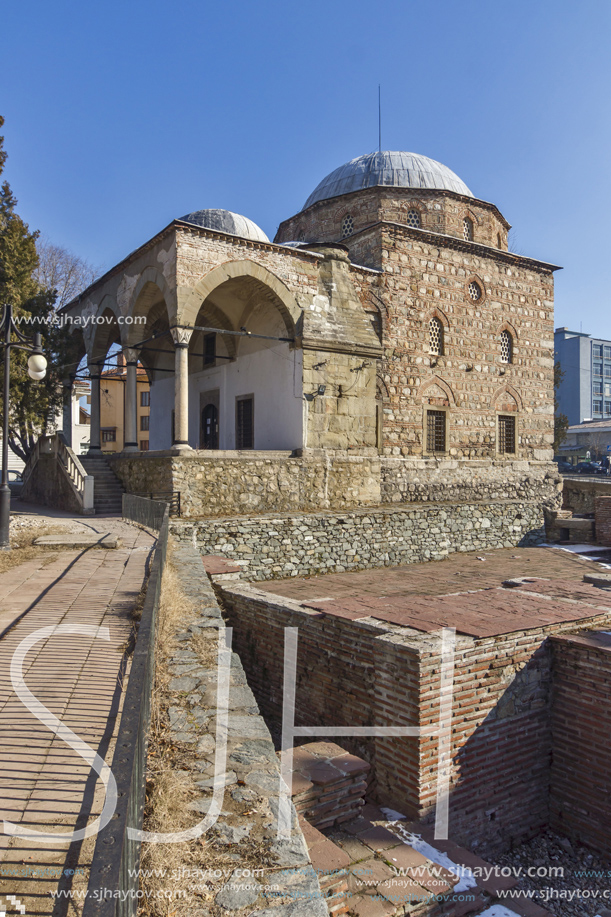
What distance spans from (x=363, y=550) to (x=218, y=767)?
29.0 feet

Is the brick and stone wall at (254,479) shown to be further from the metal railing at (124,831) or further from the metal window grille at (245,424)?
the metal railing at (124,831)

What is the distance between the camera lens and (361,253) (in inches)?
578

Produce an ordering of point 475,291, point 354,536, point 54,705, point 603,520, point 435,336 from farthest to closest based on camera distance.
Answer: point 475,291, point 435,336, point 603,520, point 354,536, point 54,705

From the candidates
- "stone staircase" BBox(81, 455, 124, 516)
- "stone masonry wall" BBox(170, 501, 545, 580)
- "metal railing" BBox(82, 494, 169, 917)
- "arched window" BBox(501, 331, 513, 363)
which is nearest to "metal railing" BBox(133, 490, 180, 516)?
"stone masonry wall" BBox(170, 501, 545, 580)

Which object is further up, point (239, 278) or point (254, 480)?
point (239, 278)

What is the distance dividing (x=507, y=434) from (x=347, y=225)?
785 cm

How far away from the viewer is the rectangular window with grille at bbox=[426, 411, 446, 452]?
14719 millimetres

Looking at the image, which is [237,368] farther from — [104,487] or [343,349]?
[104,487]

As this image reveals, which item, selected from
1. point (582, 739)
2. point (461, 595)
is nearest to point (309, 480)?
point (461, 595)

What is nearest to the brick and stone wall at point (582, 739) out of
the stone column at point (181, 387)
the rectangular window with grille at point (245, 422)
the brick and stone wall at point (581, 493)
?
the stone column at point (181, 387)

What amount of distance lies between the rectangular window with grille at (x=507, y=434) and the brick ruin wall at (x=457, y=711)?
36.6 ft

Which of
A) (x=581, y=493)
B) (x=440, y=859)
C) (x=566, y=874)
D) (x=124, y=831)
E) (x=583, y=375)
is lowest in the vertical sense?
(x=566, y=874)

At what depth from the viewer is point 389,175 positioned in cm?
1752

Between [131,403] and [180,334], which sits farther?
[131,403]
